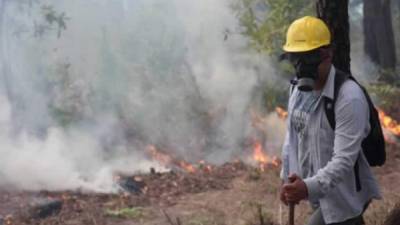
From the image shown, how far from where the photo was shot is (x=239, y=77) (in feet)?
45.4

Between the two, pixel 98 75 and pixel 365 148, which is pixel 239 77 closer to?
pixel 98 75

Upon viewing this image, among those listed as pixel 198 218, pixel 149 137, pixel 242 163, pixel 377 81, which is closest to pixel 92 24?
pixel 149 137

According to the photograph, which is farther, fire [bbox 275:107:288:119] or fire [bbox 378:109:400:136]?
fire [bbox 275:107:288:119]

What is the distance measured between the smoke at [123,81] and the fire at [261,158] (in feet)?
1.51

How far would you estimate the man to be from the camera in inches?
120

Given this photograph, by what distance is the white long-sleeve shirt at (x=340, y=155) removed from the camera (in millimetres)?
3055

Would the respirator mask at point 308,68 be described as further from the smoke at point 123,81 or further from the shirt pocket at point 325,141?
the smoke at point 123,81

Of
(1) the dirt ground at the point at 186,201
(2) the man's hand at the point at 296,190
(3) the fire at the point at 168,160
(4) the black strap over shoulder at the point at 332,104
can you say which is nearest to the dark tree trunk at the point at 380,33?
(1) the dirt ground at the point at 186,201

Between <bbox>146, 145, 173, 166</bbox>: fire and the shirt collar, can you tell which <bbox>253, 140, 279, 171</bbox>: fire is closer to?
<bbox>146, 145, 173, 166</bbox>: fire

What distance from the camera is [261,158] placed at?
1108 centimetres

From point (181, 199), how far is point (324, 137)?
5.37 meters

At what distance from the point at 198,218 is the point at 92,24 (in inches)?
357

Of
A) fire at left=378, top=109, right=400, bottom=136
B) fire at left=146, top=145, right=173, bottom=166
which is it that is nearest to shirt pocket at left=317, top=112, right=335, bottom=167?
fire at left=146, top=145, right=173, bottom=166

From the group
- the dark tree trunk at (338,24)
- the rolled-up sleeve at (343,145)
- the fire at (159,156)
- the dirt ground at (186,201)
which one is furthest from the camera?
the fire at (159,156)
